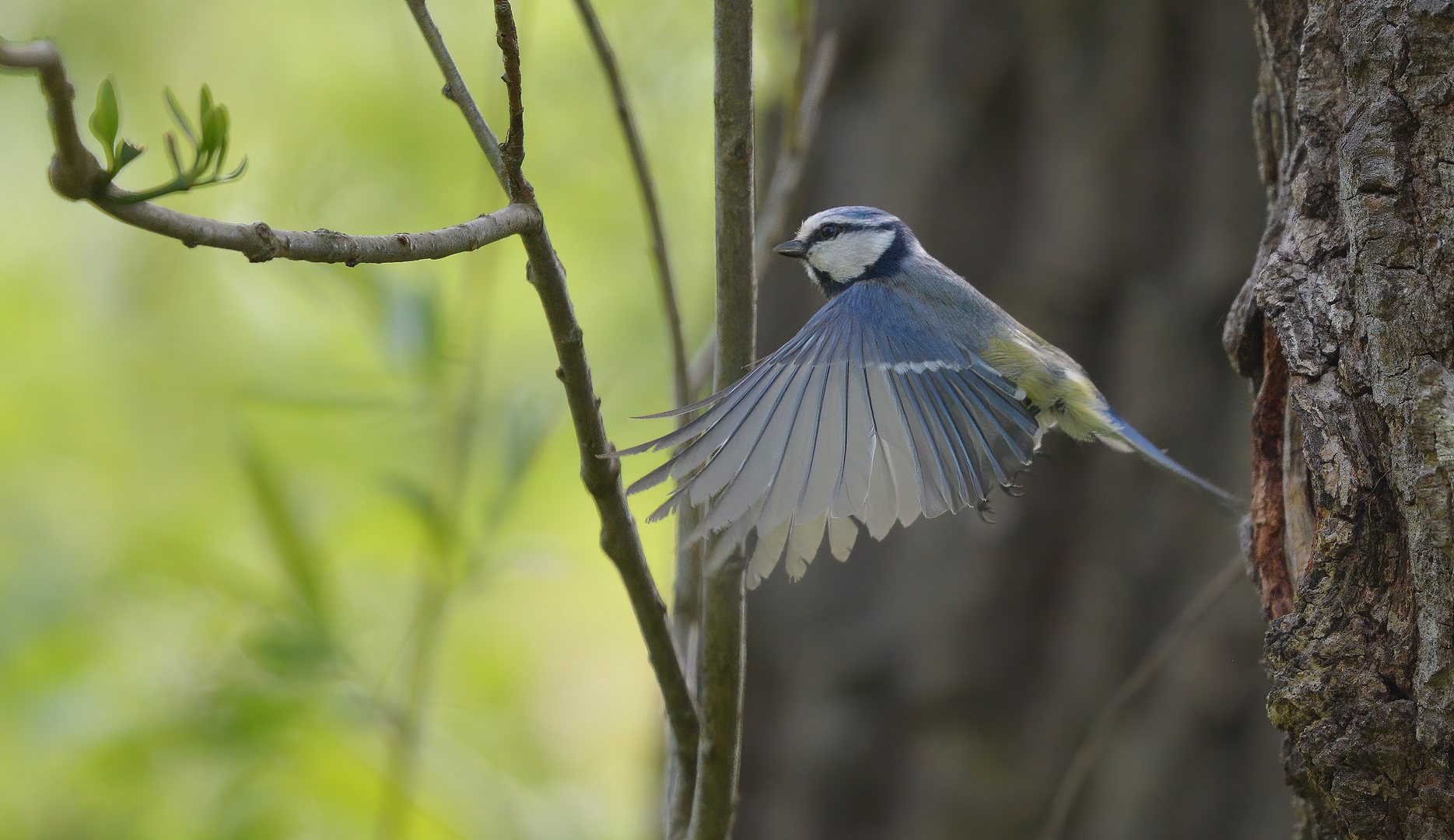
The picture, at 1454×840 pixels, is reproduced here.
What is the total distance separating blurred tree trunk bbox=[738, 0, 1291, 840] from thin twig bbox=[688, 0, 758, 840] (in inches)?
65.3

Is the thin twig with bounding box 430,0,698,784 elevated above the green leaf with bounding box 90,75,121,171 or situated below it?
below

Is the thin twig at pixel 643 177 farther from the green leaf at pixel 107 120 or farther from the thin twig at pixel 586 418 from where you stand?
the green leaf at pixel 107 120

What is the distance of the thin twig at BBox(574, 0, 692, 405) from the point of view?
4.04 feet

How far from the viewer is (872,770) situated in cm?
273

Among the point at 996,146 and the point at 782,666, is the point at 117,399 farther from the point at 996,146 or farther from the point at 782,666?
the point at 996,146

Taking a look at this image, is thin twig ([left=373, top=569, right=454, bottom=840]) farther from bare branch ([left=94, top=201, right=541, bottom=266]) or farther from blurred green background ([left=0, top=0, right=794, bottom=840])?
bare branch ([left=94, top=201, right=541, bottom=266])

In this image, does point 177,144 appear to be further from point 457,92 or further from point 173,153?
point 457,92

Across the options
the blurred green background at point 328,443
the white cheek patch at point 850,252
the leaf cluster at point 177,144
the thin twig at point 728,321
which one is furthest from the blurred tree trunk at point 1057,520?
the leaf cluster at point 177,144

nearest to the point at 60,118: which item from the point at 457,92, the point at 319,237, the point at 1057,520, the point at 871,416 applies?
the point at 319,237

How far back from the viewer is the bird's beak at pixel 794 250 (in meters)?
1.83

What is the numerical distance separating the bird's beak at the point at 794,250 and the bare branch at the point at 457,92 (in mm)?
956

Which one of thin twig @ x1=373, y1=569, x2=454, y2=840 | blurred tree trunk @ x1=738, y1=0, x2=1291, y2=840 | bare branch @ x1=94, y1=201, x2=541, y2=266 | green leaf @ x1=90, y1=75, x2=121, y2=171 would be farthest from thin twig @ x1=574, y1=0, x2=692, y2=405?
Answer: blurred tree trunk @ x1=738, y1=0, x2=1291, y2=840

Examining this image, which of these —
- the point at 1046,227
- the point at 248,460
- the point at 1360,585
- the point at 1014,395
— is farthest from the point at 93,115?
the point at 1046,227

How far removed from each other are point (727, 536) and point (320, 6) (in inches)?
108
